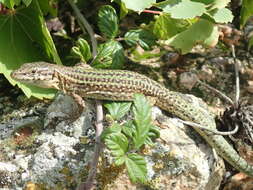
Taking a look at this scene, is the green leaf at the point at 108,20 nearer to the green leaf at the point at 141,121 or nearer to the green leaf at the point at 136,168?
the green leaf at the point at 141,121

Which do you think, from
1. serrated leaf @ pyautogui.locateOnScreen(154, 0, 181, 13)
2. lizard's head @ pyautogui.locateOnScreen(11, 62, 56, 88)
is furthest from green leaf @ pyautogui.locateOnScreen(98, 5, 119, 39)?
lizard's head @ pyautogui.locateOnScreen(11, 62, 56, 88)

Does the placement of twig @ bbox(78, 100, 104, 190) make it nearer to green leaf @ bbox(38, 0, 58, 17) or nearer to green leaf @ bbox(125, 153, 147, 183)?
green leaf @ bbox(125, 153, 147, 183)

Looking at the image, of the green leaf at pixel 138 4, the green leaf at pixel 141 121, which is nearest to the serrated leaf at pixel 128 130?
the green leaf at pixel 141 121

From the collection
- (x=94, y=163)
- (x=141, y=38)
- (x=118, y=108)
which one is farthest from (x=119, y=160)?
(x=141, y=38)

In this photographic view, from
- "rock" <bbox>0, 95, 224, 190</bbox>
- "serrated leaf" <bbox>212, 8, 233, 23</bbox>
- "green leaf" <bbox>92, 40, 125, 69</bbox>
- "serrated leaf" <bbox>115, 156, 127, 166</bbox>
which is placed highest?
"serrated leaf" <bbox>212, 8, 233, 23</bbox>

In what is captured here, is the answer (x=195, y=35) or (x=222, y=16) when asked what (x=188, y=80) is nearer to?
(x=195, y=35)

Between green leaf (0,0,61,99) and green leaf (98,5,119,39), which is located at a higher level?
green leaf (98,5,119,39)
